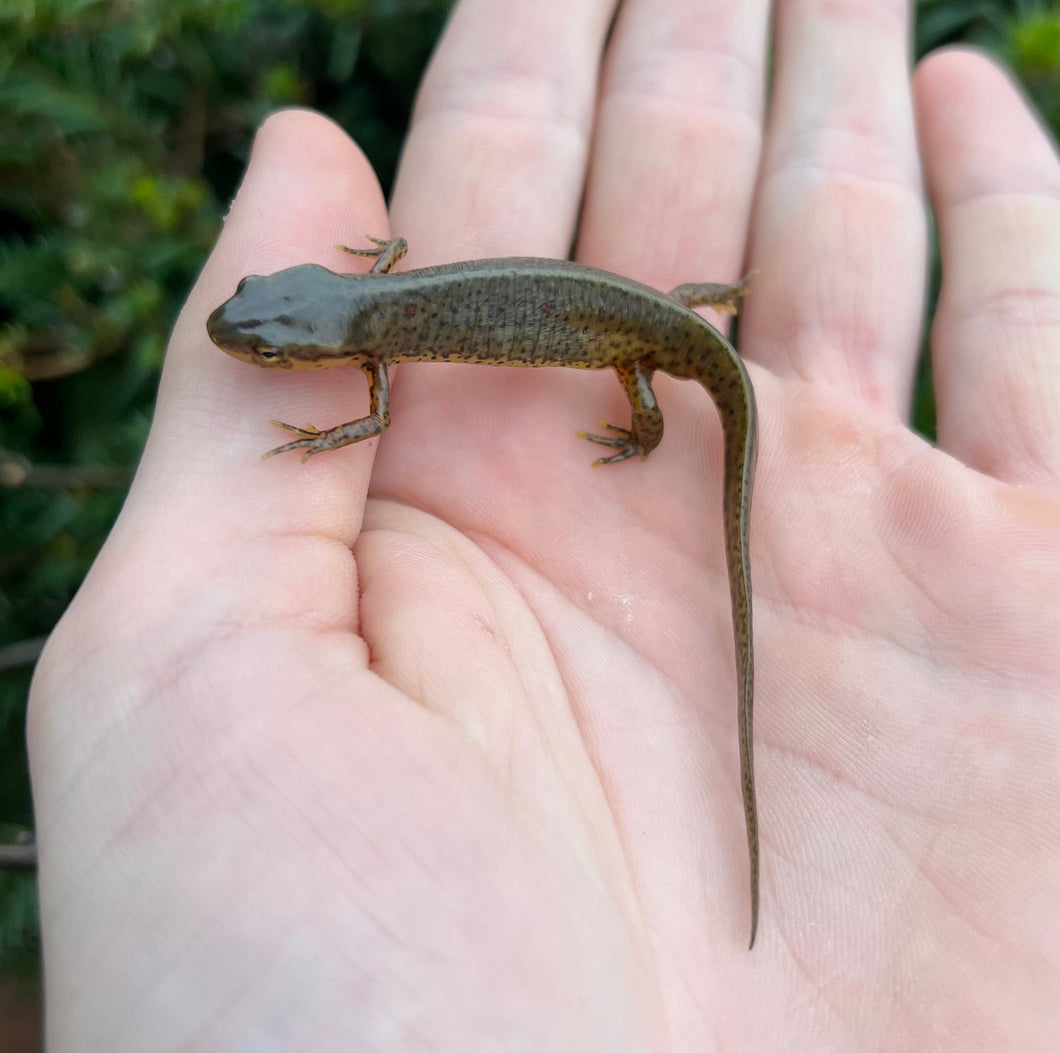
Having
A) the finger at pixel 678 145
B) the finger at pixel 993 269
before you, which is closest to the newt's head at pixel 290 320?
the finger at pixel 678 145

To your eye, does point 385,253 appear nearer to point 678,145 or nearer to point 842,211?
point 678,145

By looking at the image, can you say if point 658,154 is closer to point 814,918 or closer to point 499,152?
point 499,152

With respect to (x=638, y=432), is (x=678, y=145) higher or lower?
higher

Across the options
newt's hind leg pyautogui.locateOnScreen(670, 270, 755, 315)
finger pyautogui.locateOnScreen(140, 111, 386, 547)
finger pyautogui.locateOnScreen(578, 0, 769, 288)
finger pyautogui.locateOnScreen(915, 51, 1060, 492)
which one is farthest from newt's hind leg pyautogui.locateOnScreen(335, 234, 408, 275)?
finger pyautogui.locateOnScreen(915, 51, 1060, 492)

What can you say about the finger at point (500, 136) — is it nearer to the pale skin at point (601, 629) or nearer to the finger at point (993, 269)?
the pale skin at point (601, 629)

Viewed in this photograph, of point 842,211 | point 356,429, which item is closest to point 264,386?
point 356,429
